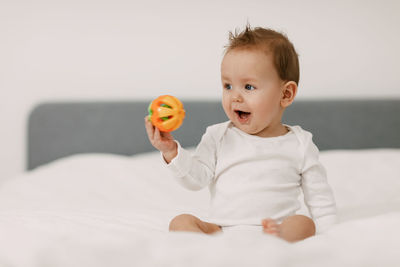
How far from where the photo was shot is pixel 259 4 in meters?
2.13

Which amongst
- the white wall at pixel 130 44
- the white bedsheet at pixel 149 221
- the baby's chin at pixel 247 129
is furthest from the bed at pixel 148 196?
the baby's chin at pixel 247 129

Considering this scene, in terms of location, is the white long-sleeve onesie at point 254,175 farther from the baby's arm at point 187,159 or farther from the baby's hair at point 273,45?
the baby's hair at point 273,45

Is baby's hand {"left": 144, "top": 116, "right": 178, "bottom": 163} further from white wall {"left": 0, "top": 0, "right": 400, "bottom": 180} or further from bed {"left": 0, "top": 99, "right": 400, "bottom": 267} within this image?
white wall {"left": 0, "top": 0, "right": 400, "bottom": 180}

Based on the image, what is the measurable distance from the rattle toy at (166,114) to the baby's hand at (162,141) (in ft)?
0.07

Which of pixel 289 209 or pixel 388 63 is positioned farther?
pixel 388 63

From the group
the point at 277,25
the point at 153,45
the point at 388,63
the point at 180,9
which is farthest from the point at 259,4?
the point at 388,63

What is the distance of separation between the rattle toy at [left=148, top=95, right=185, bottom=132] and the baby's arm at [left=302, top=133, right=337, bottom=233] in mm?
332

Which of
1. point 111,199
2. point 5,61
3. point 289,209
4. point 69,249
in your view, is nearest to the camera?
point 69,249

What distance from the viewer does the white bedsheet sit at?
567 mm

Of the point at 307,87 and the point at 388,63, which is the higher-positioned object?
the point at 388,63

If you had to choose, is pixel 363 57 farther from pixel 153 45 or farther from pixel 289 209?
pixel 289 209

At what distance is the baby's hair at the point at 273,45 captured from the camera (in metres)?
0.94

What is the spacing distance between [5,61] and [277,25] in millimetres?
1333

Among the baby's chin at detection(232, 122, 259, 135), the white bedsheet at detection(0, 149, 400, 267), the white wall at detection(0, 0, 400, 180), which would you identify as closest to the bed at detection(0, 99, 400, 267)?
the white bedsheet at detection(0, 149, 400, 267)
